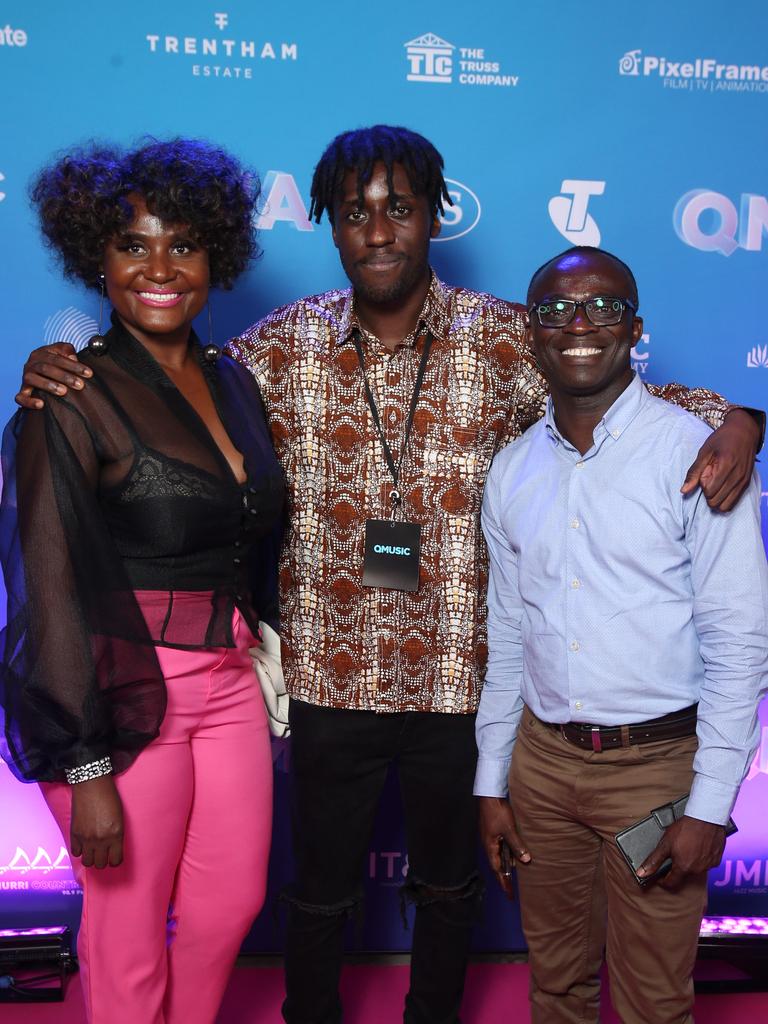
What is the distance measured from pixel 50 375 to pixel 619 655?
3.74 feet

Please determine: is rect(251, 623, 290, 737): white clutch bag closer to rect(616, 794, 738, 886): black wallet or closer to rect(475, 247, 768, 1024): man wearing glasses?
Answer: rect(475, 247, 768, 1024): man wearing glasses

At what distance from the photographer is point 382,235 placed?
2049 millimetres

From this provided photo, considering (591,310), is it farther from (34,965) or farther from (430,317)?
(34,965)

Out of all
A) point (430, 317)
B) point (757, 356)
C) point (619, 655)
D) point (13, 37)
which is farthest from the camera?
point (757, 356)

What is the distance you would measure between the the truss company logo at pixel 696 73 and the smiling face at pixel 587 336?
3.96 ft

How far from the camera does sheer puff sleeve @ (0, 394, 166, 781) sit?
65.5 inches

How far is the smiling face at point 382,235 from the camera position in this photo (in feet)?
6.81

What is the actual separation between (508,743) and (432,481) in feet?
1.88

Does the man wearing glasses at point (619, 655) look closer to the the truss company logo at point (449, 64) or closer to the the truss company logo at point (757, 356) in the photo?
the the truss company logo at point (449, 64)

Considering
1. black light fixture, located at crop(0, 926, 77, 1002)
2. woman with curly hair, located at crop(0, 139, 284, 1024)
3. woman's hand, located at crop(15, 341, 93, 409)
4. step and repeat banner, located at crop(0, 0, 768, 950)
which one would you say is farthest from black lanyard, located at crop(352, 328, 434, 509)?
black light fixture, located at crop(0, 926, 77, 1002)

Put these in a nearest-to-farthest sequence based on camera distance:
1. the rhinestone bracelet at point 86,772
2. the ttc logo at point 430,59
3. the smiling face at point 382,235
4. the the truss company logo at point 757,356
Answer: the rhinestone bracelet at point 86,772
the smiling face at point 382,235
the ttc logo at point 430,59
the the truss company logo at point 757,356

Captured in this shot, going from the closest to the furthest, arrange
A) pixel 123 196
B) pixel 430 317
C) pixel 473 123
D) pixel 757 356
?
1. pixel 123 196
2. pixel 430 317
3. pixel 473 123
4. pixel 757 356

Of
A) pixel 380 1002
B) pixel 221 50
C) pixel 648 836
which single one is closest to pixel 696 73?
pixel 221 50

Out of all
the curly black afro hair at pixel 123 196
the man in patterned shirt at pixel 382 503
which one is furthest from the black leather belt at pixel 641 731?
the curly black afro hair at pixel 123 196
